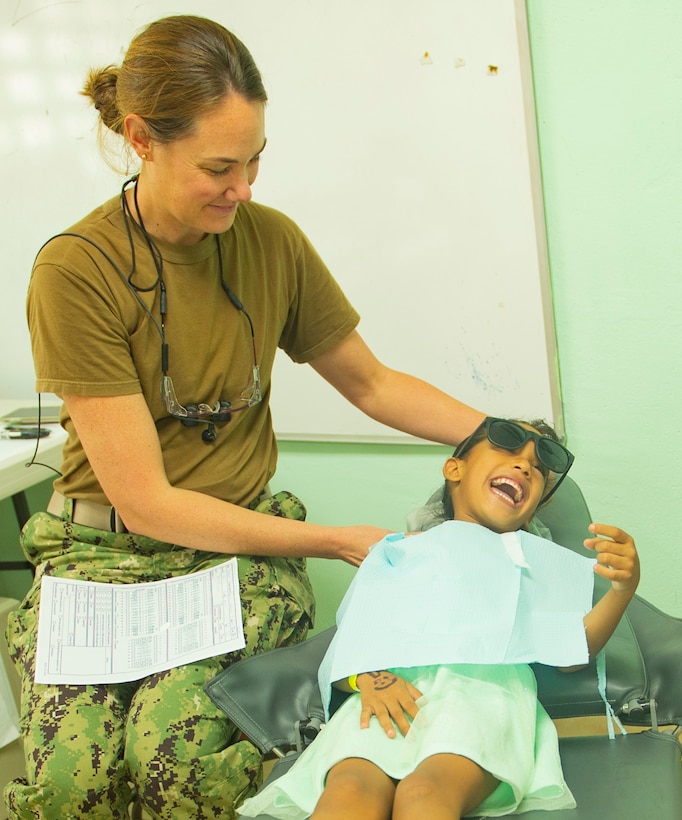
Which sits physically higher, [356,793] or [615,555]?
[615,555]

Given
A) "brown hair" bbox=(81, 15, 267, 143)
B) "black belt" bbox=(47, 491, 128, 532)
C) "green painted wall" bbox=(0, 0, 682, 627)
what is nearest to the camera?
"brown hair" bbox=(81, 15, 267, 143)

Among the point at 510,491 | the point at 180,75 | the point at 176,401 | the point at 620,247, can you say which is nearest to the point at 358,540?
the point at 510,491

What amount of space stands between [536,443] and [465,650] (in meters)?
0.38

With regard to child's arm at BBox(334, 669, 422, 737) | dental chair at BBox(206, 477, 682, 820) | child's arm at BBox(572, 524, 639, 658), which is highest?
child's arm at BBox(572, 524, 639, 658)

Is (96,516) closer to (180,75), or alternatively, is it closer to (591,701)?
(180,75)

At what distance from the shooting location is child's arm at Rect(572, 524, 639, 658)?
4.29 ft

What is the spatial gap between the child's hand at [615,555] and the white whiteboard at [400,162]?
83 centimetres

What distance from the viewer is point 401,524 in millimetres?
2418

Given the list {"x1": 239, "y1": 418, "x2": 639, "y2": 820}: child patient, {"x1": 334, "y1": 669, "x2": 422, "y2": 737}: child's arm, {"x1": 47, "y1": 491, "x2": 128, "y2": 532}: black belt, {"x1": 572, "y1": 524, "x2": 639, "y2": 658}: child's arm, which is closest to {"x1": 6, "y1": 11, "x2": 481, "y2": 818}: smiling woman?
{"x1": 47, "y1": 491, "x2": 128, "y2": 532}: black belt

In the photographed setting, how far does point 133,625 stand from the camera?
62.4 inches

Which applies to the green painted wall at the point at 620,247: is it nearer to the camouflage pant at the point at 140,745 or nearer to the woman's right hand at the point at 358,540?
the woman's right hand at the point at 358,540

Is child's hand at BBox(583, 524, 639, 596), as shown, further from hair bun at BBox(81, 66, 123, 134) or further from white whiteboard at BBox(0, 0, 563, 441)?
hair bun at BBox(81, 66, 123, 134)

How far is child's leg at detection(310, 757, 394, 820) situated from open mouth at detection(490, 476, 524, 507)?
48 cm

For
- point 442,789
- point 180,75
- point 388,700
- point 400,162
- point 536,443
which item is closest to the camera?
point 442,789
